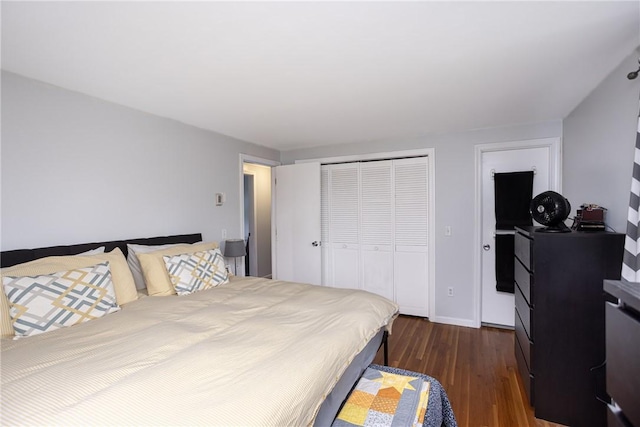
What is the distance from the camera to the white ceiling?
4.44 ft

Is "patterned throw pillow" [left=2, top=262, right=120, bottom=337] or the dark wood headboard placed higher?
the dark wood headboard

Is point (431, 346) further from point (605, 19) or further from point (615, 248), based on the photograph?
point (605, 19)

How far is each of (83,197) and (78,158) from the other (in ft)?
0.96

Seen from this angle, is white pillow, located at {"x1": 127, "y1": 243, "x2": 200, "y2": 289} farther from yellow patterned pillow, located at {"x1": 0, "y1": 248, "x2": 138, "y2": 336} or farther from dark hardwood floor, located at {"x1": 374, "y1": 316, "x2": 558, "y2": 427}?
dark hardwood floor, located at {"x1": 374, "y1": 316, "x2": 558, "y2": 427}

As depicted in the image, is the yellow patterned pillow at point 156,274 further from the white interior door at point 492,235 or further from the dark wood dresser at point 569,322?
the white interior door at point 492,235

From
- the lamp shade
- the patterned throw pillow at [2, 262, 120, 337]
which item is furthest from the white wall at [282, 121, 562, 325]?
the patterned throw pillow at [2, 262, 120, 337]

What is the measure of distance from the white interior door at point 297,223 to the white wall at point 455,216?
5.00 ft

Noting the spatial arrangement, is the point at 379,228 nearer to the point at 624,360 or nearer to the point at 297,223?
the point at 297,223

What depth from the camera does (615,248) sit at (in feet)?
5.61

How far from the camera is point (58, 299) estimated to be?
167 centimetres

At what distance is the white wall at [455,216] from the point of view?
341cm

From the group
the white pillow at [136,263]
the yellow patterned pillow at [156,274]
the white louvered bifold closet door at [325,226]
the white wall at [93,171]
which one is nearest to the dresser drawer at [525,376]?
the white louvered bifold closet door at [325,226]

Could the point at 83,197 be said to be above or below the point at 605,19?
below

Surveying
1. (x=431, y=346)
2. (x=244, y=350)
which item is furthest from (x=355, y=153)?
(x=244, y=350)
